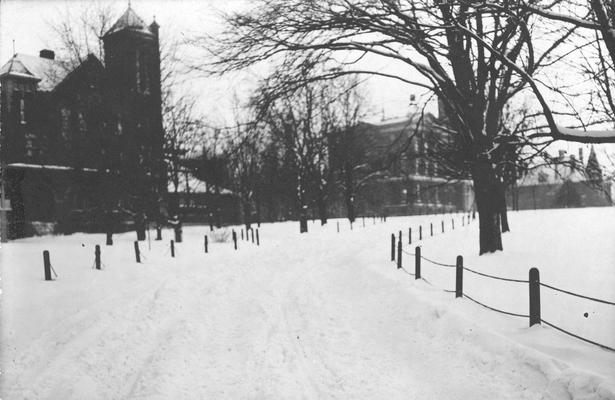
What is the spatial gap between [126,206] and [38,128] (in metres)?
8.83

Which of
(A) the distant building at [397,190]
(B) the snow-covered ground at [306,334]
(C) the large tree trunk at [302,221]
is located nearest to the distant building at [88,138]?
(C) the large tree trunk at [302,221]

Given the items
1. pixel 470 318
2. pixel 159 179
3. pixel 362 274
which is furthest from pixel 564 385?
pixel 159 179

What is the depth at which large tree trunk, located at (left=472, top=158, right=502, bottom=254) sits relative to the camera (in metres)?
14.6

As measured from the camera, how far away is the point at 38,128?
33000 millimetres

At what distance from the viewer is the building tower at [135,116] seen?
2677cm

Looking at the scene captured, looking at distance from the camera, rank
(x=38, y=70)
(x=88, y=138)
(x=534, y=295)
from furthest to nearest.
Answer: (x=38, y=70)
(x=88, y=138)
(x=534, y=295)

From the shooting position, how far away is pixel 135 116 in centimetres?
2748

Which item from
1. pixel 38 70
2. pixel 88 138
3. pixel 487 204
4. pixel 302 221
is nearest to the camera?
pixel 487 204

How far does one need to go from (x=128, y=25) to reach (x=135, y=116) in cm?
586

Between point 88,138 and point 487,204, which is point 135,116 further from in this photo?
point 487,204

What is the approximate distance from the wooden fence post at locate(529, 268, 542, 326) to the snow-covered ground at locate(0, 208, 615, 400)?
0.46ft

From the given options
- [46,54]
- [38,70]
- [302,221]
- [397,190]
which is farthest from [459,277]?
[397,190]

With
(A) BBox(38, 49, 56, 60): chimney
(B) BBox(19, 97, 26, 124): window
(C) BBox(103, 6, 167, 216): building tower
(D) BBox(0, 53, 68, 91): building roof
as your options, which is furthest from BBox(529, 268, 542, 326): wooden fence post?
(A) BBox(38, 49, 56, 60): chimney

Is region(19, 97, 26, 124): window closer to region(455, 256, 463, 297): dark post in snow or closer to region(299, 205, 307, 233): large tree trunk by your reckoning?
region(299, 205, 307, 233): large tree trunk
